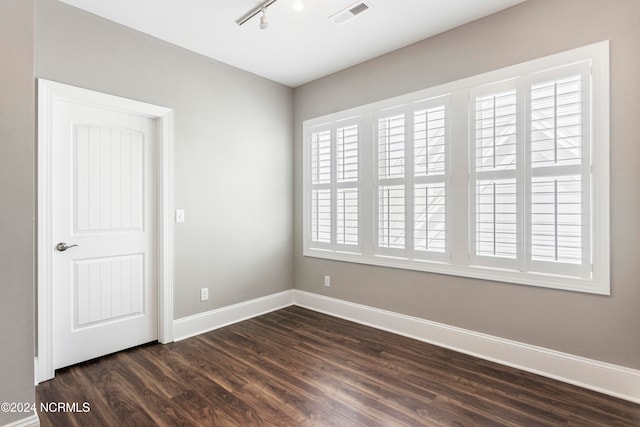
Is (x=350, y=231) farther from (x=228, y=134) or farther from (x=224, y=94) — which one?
(x=224, y=94)

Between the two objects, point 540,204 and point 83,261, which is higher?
point 540,204

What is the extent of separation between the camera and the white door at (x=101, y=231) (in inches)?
98.8

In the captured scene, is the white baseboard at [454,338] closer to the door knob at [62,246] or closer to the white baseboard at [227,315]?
the white baseboard at [227,315]

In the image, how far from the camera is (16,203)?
180cm

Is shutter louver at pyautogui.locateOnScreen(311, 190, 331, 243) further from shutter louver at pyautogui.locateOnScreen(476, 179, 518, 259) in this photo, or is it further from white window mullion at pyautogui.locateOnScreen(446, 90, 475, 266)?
shutter louver at pyautogui.locateOnScreen(476, 179, 518, 259)

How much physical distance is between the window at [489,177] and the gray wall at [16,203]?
2.67 m

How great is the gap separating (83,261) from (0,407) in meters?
1.14

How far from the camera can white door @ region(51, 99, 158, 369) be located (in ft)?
8.23

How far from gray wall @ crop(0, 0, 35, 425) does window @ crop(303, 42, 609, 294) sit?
105 inches

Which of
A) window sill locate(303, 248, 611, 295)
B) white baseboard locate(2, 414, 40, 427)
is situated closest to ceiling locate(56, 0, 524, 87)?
window sill locate(303, 248, 611, 295)

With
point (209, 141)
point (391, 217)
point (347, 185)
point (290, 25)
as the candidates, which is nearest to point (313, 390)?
point (391, 217)

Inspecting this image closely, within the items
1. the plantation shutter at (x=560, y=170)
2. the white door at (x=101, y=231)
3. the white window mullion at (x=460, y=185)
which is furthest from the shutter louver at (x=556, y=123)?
the white door at (x=101, y=231)

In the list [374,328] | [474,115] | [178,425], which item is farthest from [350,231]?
[178,425]

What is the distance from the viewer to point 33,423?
1.78m
